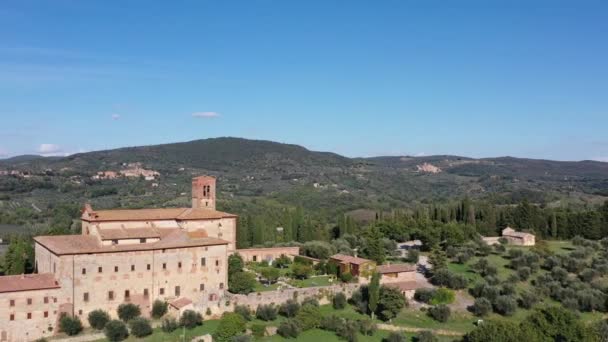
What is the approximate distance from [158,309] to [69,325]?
610 cm

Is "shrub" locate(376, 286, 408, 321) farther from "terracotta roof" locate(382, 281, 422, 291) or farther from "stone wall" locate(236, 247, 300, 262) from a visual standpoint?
"stone wall" locate(236, 247, 300, 262)

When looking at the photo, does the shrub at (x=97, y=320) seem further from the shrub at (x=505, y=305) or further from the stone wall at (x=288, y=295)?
the shrub at (x=505, y=305)

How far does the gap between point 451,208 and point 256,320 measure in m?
52.1

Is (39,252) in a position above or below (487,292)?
above

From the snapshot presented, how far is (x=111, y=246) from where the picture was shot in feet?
133

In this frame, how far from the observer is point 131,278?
4072 centimetres

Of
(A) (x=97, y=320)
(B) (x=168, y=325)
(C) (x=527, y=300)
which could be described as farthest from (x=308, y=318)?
(C) (x=527, y=300)

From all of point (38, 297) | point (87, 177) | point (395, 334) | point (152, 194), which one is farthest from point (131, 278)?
point (87, 177)

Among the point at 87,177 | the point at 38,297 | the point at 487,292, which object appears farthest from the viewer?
the point at 87,177

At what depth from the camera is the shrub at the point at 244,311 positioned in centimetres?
4109

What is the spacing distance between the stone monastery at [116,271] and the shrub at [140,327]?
3141 mm

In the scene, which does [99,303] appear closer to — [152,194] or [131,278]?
[131,278]

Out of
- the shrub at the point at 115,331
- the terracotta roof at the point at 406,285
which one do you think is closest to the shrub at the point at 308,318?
the terracotta roof at the point at 406,285

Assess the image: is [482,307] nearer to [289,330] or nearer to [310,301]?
[310,301]
